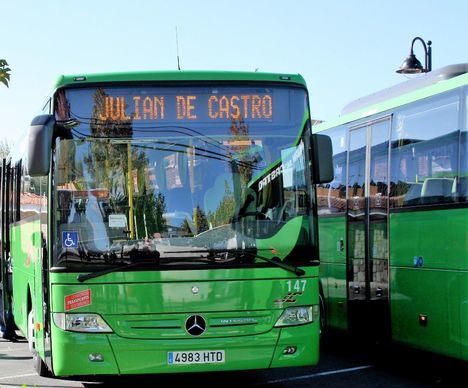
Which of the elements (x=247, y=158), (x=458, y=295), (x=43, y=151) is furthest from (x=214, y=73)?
(x=458, y=295)

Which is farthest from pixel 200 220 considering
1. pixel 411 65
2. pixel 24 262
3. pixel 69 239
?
pixel 411 65

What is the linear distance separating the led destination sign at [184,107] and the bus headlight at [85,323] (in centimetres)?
191

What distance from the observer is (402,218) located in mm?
11133

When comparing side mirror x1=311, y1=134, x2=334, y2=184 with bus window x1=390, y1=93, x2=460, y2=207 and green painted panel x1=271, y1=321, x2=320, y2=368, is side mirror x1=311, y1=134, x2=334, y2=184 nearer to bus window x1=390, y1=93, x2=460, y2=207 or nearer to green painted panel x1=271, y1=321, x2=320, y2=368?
green painted panel x1=271, y1=321, x2=320, y2=368

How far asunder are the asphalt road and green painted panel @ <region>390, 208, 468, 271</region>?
1.47 meters

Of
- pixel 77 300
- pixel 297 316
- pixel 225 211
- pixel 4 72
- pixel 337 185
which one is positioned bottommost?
pixel 297 316

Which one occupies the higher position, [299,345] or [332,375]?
[299,345]

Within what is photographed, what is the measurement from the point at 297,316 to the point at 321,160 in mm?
1559

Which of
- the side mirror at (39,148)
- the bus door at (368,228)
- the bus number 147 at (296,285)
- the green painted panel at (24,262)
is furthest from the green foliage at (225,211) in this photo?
the bus door at (368,228)

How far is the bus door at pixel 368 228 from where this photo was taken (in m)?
11.8

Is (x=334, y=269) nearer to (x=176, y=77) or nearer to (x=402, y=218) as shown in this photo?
(x=402, y=218)

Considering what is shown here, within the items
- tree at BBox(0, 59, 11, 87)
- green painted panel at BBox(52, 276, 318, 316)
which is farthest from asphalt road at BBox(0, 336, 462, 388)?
tree at BBox(0, 59, 11, 87)

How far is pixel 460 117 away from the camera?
32.8ft

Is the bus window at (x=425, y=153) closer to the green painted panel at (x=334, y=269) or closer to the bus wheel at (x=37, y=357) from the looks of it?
the green painted panel at (x=334, y=269)
